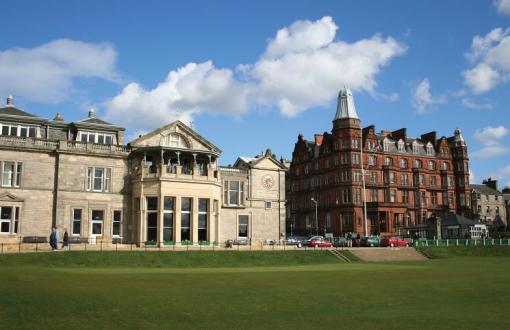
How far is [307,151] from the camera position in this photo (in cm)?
10219

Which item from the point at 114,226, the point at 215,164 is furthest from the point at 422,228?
the point at 114,226

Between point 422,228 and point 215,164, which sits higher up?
point 215,164

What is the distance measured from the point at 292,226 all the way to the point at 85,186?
60707 millimetres

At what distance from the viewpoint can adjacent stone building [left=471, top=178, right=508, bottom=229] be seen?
11462 cm

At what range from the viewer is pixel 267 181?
202 ft

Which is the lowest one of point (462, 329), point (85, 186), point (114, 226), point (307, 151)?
point (462, 329)

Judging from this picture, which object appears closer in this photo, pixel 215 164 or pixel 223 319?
pixel 223 319

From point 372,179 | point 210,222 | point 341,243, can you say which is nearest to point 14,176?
point 210,222

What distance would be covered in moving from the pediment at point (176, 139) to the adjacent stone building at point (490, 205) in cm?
7982

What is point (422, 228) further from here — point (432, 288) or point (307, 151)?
point (432, 288)

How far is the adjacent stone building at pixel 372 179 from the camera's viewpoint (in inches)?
3492

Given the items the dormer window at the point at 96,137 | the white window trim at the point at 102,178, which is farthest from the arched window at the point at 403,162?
the white window trim at the point at 102,178

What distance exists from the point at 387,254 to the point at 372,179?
40780 millimetres

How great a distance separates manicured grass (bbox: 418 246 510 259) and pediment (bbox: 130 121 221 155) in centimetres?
2576
